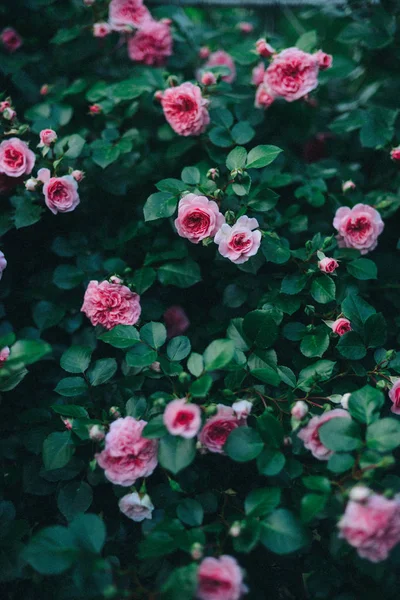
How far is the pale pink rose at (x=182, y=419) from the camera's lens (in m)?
0.98

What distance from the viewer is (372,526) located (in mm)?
855

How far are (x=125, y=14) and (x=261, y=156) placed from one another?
2.62 ft

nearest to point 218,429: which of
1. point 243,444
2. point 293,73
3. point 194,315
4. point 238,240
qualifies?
point 243,444

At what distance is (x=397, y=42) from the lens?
179cm

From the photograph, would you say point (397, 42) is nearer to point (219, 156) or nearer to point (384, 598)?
point (219, 156)

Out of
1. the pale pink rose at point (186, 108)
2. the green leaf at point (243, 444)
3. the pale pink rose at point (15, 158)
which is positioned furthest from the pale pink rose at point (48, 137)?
the green leaf at point (243, 444)

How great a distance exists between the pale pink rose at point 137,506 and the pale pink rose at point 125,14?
1.44 meters

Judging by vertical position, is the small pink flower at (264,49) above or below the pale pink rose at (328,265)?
above

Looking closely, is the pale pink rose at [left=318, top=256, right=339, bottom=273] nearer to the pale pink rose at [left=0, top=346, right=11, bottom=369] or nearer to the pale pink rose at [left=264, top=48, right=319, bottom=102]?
the pale pink rose at [left=264, top=48, right=319, bottom=102]

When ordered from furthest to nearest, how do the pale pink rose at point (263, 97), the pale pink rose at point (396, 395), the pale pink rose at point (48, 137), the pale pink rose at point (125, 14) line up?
the pale pink rose at point (125, 14) → the pale pink rose at point (263, 97) → the pale pink rose at point (48, 137) → the pale pink rose at point (396, 395)

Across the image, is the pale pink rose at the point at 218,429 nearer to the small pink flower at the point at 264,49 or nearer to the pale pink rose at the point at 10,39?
the small pink flower at the point at 264,49

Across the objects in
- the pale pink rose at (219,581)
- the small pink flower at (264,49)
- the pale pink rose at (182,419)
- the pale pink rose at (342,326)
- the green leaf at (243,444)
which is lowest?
the pale pink rose at (342,326)

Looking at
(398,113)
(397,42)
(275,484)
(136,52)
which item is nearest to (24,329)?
(275,484)

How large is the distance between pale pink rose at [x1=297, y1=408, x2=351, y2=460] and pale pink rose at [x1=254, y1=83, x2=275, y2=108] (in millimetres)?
997
